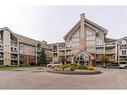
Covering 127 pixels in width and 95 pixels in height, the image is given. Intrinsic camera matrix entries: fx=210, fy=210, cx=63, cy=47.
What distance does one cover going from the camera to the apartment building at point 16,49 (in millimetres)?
51181

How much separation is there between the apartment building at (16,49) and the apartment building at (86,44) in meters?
8.13

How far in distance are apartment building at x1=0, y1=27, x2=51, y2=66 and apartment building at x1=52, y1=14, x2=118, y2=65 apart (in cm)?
813

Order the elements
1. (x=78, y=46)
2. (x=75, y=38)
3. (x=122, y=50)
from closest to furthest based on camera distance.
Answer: (x=122, y=50) → (x=78, y=46) → (x=75, y=38)

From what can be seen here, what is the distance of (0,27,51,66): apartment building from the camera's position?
51.2 m

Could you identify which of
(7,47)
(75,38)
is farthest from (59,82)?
(75,38)

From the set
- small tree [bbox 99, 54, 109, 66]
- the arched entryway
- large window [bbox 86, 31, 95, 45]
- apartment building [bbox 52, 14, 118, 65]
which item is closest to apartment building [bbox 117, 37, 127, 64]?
apartment building [bbox 52, 14, 118, 65]

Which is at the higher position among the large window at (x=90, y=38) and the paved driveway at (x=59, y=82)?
the large window at (x=90, y=38)

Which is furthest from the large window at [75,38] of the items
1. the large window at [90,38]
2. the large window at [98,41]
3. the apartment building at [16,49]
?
the apartment building at [16,49]

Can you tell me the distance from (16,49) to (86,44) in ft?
62.8

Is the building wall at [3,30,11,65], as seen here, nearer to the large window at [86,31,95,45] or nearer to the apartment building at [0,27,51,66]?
the apartment building at [0,27,51,66]

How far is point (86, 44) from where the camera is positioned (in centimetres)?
5841

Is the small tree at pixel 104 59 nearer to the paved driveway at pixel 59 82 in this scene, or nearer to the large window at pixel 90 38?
the large window at pixel 90 38

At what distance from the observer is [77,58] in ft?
180

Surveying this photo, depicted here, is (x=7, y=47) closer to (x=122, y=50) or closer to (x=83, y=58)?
(x=83, y=58)
